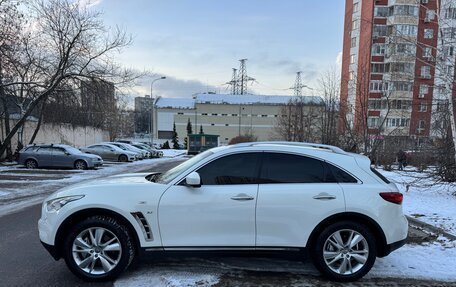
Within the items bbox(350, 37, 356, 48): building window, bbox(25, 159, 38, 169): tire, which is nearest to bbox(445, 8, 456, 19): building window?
bbox(25, 159, 38, 169): tire

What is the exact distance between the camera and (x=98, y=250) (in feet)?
13.4

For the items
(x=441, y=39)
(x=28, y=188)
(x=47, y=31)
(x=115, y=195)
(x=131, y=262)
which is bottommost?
(x=28, y=188)

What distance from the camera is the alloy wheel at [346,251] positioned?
414 centimetres

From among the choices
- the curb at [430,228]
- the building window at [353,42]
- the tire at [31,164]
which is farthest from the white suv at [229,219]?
the building window at [353,42]

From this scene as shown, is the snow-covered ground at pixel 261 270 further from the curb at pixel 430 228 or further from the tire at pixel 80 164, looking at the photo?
the tire at pixel 80 164

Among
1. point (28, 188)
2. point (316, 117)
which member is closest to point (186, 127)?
point (316, 117)

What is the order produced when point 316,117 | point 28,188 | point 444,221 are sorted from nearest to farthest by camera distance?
point 444,221 → point 28,188 → point 316,117

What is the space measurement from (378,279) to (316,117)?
2421cm

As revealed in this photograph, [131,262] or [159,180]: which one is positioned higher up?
[159,180]

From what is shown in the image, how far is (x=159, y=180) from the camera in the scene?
4.47 m

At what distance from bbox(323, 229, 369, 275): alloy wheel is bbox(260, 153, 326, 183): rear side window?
29.1 inches

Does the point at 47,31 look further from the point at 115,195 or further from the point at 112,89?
the point at 115,195

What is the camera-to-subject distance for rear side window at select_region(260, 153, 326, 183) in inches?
165

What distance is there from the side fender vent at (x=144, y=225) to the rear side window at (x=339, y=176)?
2.28 m
